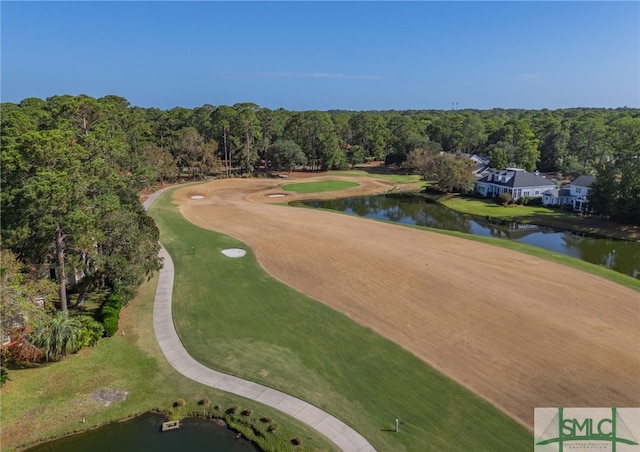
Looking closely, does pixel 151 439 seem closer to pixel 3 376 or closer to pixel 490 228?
Answer: pixel 3 376

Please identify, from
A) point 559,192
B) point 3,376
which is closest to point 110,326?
point 3,376

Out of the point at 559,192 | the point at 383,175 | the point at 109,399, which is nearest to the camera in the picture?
the point at 109,399

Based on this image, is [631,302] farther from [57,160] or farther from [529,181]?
[529,181]

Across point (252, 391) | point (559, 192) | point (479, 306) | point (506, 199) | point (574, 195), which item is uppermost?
point (559, 192)

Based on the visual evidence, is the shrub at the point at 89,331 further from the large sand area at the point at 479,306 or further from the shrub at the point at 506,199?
the shrub at the point at 506,199

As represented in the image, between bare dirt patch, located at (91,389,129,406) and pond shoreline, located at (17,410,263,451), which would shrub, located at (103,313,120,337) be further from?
pond shoreline, located at (17,410,263,451)

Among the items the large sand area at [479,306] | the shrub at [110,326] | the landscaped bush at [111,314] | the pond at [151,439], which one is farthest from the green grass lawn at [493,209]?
the pond at [151,439]
